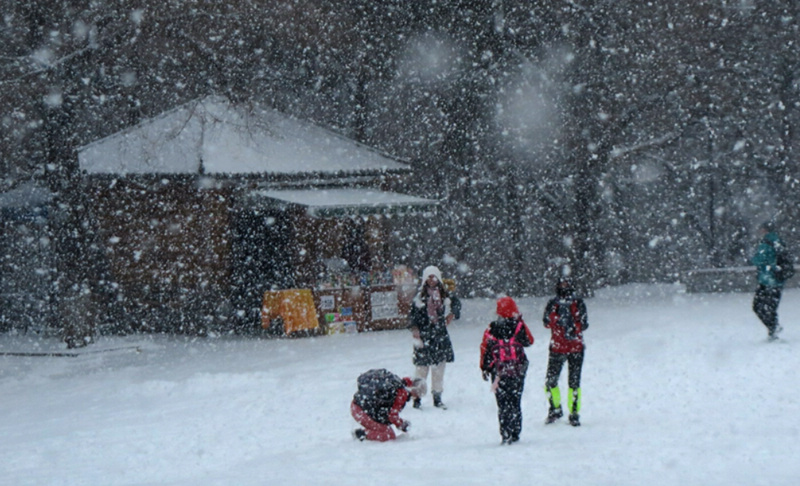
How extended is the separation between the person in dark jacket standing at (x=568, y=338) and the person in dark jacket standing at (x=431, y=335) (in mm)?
1731

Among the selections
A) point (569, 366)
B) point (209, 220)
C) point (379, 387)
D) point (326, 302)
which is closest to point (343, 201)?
point (326, 302)

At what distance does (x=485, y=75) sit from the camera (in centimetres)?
2372

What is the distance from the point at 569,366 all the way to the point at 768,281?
17.4 feet

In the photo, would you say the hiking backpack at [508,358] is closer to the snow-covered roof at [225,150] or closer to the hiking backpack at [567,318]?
the hiking backpack at [567,318]

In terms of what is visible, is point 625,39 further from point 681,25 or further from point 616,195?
point 616,195

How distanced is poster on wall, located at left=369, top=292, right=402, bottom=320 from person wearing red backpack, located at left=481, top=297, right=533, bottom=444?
1052 centimetres

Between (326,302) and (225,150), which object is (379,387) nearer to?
(326,302)

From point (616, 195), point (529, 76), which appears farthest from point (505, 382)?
point (616, 195)

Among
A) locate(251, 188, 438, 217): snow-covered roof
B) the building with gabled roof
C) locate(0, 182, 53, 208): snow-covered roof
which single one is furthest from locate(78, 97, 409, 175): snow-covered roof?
locate(0, 182, 53, 208): snow-covered roof

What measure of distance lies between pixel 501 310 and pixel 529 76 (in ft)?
62.2

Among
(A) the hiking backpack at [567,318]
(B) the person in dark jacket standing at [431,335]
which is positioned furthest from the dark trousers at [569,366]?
(B) the person in dark jacket standing at [431,335]

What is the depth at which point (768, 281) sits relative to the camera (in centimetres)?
1259

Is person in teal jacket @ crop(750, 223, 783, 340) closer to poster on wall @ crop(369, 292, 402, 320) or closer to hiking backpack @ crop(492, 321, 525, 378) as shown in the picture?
hiking backpack @ crop(492, 321, 525, 378)

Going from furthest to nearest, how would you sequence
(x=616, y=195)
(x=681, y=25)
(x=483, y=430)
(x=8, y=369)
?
(x=616, y=195) < (x=681, y=25) < (x=8, y=369) < (x=483, y=430)
